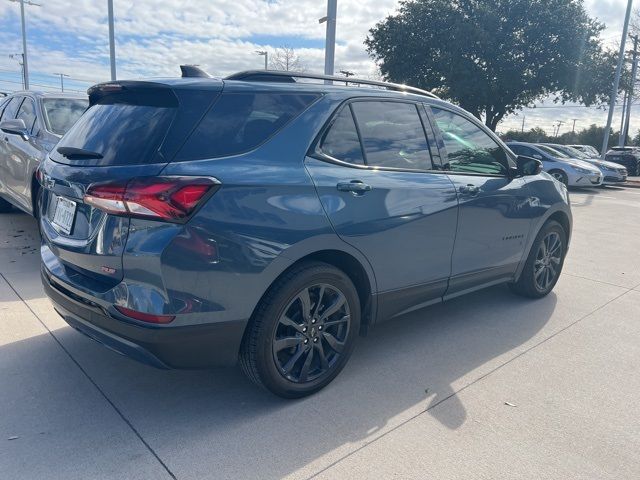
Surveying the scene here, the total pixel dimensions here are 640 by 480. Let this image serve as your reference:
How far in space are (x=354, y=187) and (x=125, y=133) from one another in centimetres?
127

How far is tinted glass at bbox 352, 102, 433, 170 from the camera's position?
130 inches

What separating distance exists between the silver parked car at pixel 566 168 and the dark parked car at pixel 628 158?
12618 mm

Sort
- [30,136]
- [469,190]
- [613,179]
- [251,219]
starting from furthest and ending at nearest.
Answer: [613,179] → [30,136] → [469,190] → [251,219]

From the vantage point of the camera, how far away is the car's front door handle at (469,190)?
3.83m

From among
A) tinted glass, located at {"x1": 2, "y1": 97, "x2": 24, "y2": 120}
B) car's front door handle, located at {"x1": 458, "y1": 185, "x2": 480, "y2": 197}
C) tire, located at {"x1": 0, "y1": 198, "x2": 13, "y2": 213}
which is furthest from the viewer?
tire, located at {"x1": 0, "y1": 198, "x2": 13, "y2": 213}

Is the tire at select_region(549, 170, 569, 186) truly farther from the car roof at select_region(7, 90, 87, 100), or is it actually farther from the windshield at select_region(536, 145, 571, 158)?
the car roof at select_region(7, 90, 87, 100)

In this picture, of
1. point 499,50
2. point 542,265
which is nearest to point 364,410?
point 542,265

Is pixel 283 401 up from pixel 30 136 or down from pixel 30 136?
down

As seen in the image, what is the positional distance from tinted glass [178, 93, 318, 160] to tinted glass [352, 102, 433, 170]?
1.63 feet

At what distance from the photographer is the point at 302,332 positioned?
9.80 ft

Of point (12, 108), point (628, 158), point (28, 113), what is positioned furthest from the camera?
point (628, 158)

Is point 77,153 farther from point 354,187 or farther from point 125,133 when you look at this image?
point 354,187

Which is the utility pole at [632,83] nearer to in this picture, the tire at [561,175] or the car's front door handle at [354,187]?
the tire at [561,175]

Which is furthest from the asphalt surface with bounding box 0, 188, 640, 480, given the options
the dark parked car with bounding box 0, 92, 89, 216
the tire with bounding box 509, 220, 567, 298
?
the dark parked car with bounding box 0, 92, 89, 216
